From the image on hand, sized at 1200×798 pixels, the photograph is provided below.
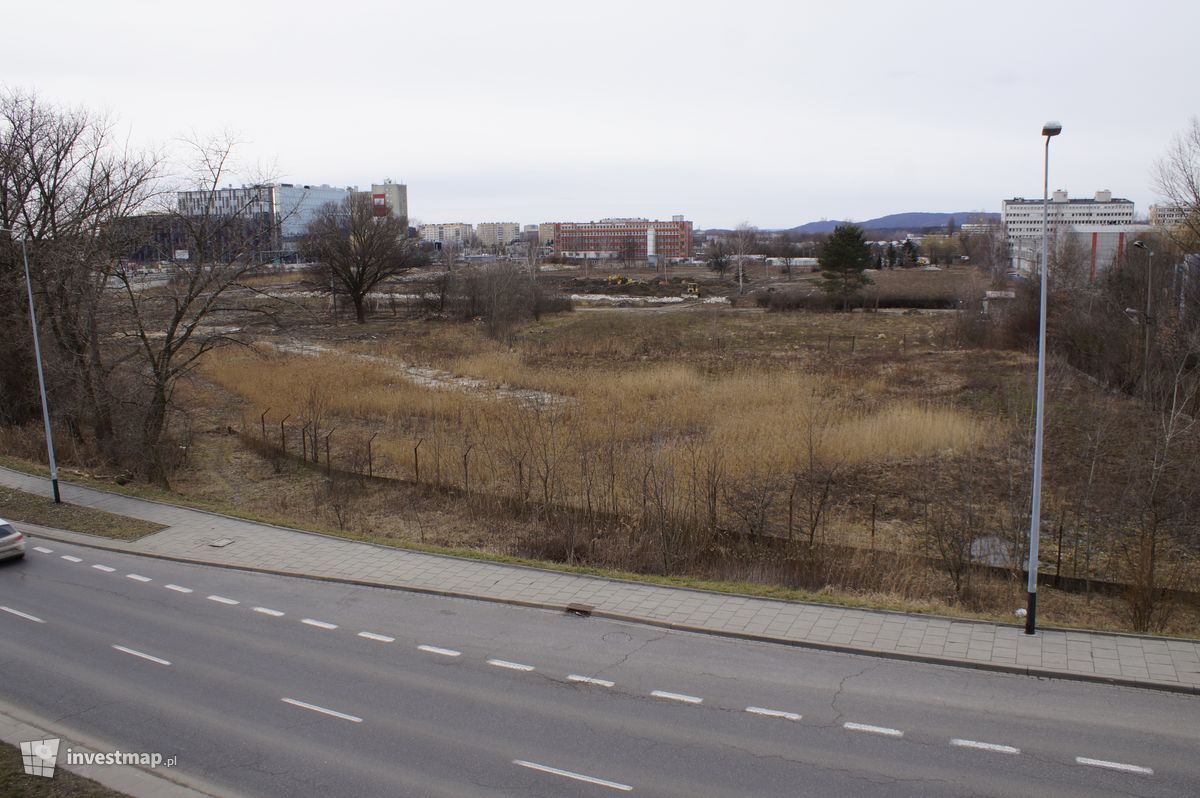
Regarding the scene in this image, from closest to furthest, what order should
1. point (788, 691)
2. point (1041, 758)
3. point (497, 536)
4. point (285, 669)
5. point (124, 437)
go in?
point (1041, 758) < point (788, 691) < point (285, 669) < point (497, 536) < point (124, 437)

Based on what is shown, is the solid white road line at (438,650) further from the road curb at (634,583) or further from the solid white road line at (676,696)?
the solid white road line at (676,696)

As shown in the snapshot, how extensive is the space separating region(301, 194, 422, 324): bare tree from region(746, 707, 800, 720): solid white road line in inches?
2062

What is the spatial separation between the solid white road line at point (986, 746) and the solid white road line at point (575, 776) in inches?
123

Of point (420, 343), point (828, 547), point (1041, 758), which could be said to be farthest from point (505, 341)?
point (1041, 758)

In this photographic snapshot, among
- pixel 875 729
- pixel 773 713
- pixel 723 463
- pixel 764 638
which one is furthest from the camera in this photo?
pixel 723 463

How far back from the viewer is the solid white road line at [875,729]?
816 centimetres

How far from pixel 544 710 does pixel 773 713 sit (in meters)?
2.30

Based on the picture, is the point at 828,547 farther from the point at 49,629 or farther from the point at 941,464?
the point at 49,629

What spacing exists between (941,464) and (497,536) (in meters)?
10.5

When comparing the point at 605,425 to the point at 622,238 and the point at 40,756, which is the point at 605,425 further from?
the point at 622,238

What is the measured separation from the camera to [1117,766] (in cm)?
747

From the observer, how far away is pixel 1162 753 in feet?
25.1

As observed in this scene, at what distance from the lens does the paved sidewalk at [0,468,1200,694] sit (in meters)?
9.68

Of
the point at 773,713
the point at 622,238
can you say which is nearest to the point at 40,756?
the point at 773,713
